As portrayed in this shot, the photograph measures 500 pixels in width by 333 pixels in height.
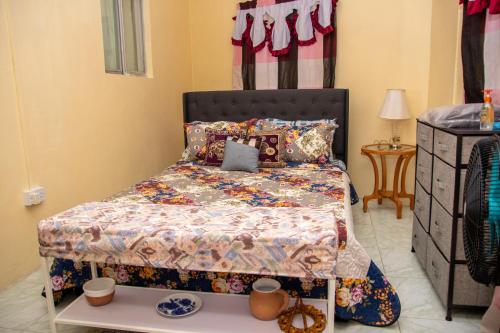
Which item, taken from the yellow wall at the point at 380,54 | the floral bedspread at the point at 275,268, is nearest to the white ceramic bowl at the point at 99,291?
the floral bedspread at the point at 275,268

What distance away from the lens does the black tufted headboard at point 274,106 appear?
367cm

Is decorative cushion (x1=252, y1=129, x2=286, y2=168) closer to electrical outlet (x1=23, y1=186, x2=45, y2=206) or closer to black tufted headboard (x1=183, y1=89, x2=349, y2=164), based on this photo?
black tufted headboard (x1=183, y1=89, x2=349, y2=164)

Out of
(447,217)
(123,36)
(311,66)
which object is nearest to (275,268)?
(447,217)

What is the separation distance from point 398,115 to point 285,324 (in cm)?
245

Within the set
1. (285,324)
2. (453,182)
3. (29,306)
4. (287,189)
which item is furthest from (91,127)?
(453,182)

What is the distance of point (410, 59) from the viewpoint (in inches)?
144

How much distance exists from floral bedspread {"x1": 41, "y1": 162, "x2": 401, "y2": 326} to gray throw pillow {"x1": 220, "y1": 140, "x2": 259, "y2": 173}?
225 millimetres

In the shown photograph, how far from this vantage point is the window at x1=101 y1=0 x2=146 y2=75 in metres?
3.12

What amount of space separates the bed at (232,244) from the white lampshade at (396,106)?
1039 mm

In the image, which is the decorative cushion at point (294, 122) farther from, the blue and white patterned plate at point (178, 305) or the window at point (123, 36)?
the blue and white patterned plate at point (178, 305)

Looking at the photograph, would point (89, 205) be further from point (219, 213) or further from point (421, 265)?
point (421, 265)

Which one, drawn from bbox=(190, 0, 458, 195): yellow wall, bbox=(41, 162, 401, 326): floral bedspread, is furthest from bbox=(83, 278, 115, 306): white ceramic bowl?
bbox=(190, 0, 458, 195): yellow wall

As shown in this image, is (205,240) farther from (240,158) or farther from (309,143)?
(309,143)

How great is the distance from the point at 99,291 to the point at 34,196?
1.01 metres
